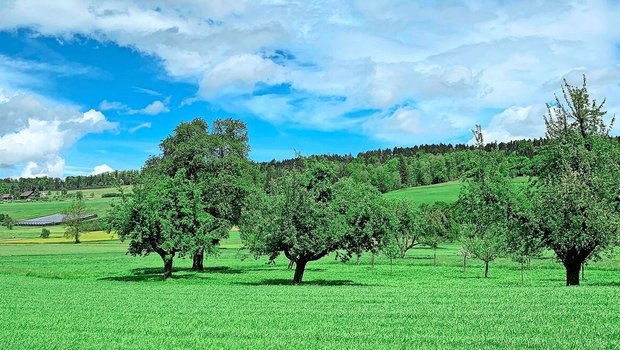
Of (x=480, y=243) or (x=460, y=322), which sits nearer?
(x=460, y=322)

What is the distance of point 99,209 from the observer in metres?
198

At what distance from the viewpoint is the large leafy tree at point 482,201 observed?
55.1 m

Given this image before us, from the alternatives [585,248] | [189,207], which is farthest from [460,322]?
[189,207]

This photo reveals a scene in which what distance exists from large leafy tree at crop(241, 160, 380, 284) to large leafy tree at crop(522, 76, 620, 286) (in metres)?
12.9

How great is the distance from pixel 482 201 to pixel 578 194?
119 feet

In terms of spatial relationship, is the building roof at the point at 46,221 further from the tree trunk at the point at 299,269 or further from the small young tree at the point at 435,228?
the tree trunk at the point at 299,269

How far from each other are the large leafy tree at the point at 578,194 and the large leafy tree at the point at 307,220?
12.9 m

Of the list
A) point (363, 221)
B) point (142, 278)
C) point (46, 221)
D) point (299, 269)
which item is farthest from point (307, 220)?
point (46, 221)

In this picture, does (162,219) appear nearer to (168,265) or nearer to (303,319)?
(168,265)

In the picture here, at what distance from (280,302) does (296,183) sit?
16153 millimetres

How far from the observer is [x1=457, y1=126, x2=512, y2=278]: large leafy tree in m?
55.1

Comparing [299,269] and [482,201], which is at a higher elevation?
[482,201]

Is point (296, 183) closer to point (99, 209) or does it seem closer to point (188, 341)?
point (188, 341)

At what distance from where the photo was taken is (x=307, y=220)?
137 ft
